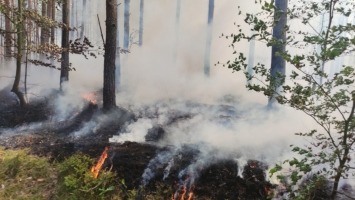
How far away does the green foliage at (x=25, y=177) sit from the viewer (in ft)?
20.1

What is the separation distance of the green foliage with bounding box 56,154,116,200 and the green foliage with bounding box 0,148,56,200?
298 mm

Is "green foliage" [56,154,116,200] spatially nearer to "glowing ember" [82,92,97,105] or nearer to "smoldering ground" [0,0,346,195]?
"smoldering ground" [0,0,346,195]

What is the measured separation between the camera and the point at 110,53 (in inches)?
400

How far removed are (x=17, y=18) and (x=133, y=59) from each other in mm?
15327

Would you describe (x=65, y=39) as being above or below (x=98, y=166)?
above

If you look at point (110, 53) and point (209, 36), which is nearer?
point (110, 53)

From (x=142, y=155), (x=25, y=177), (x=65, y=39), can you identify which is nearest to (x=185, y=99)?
(x=65, y=39)

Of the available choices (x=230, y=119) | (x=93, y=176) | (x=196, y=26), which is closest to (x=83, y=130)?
(x=93, y=176)

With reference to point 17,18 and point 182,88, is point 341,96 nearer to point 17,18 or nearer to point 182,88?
point 17,18

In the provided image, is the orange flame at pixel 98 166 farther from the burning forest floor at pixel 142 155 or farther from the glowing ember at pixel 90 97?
the glowing ember at pixel 90 97

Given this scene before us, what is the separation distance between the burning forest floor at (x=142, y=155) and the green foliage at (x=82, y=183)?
1.01 ft

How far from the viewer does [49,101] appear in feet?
42.3

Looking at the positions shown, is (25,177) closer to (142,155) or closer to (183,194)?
(142,155)

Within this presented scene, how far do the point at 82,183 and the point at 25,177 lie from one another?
1.56 metres
